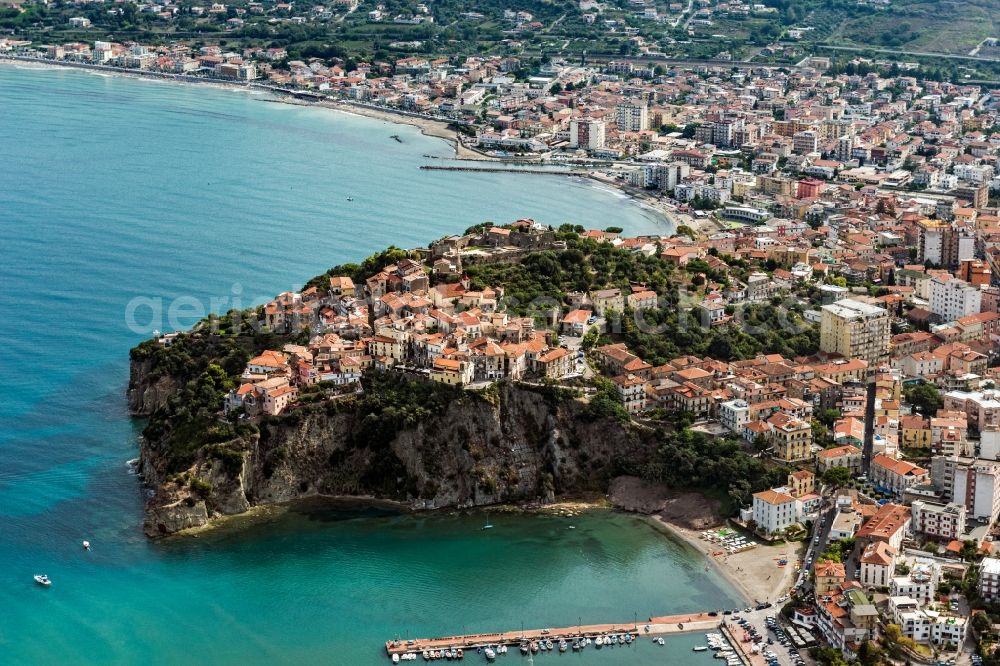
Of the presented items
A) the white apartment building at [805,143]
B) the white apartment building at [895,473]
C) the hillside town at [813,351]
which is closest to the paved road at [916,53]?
the hillside town at [813,351]

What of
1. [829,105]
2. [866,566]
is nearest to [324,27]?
[829,105]

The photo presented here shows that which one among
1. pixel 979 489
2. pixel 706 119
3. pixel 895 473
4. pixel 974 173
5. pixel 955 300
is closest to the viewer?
pixel 979 489

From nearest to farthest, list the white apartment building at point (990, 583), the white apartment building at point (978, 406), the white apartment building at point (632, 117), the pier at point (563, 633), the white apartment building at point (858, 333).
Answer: the pier at point (563, 633) < the white apartment building at point (990, 583) < the white apartment building at point (978, 406) < the white apartment building at point (858, 333) < the white apartment building at point (632, 117)

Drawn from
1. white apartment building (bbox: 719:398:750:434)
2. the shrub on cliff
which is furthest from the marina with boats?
white apartment building (bbox: 719:398:750:434)

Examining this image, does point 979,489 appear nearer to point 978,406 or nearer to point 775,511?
point 775,511

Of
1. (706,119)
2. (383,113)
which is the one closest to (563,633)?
(706,119)

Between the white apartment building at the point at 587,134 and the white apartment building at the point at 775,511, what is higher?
the white apartment building at the point at 587,134

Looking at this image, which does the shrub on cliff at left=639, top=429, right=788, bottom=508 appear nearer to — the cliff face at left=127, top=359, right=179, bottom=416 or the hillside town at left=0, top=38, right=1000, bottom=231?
the cliff face at left=127, top=359, right=179, bottom=416

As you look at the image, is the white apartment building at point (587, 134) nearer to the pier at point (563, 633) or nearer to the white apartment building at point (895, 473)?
the white apartment building at point (895, 473)
